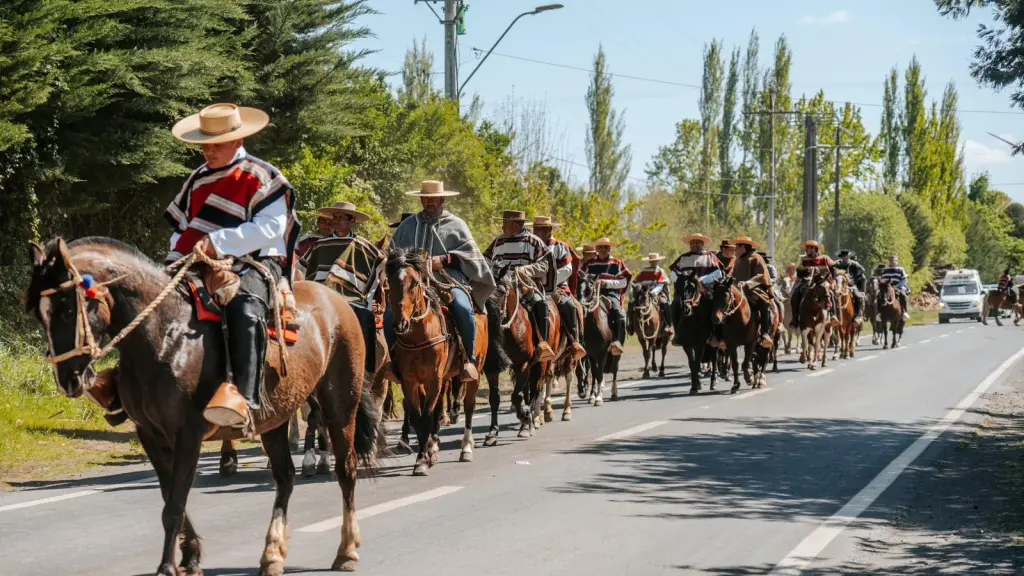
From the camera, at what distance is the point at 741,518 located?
9.55 meters

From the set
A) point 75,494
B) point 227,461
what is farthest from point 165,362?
point 227,461

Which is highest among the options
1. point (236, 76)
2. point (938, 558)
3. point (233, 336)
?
point (236, 76)

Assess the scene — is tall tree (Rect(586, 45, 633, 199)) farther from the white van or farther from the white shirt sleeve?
the white shirt sleeve

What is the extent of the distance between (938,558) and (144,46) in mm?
13329

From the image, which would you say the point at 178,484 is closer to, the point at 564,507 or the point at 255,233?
the point at 255,233

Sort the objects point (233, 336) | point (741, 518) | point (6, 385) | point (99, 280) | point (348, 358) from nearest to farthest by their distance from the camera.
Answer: point (99, 280) < point (233, 336) < point (348, 358) < point (741, 518) < point (6, 385)

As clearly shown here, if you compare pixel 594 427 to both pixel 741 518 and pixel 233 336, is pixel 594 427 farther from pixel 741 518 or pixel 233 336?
pixel 233 336

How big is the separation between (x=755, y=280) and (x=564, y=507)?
12.8 m

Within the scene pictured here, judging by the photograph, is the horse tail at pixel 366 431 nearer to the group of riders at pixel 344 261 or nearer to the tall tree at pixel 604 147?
the group of riders at pixel 344 261

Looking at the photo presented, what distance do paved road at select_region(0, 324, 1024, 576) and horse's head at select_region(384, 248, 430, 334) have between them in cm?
148

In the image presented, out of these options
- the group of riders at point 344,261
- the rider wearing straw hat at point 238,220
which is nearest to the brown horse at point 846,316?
the group of riders at point 344,261

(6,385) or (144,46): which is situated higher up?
(144,46)

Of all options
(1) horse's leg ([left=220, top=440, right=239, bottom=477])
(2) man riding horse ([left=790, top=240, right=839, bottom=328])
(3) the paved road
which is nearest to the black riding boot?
(3) the paved road

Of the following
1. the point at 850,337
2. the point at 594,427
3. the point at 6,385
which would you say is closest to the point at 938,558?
the point at 594,427
